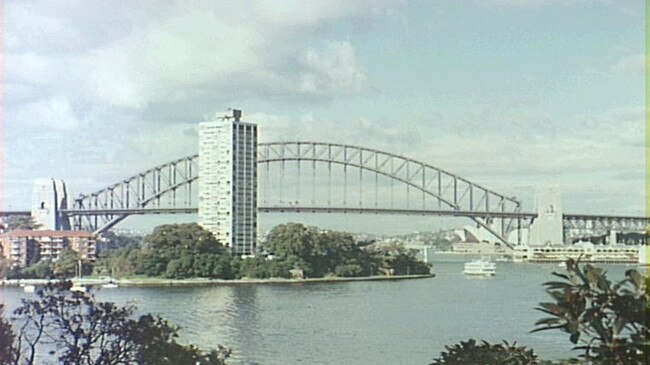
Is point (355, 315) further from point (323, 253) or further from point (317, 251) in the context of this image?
point (317, 251)

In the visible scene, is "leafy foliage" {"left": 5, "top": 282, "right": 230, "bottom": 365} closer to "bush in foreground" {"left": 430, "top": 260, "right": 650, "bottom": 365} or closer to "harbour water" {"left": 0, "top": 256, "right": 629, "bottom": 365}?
"bush in foreground" {"left": 430, "top": 260, "right": 650, "bottom": 365}

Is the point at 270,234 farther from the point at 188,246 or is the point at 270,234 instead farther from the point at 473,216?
the point at 473,216

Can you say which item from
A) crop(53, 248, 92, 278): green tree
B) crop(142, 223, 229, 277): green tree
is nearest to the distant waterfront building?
crop(142, 223, 229, 277): green tree

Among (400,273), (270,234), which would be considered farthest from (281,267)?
(400,273)

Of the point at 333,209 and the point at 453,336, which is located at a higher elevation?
the point at 333,209

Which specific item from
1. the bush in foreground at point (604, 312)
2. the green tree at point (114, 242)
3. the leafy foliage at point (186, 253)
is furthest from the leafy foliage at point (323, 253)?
the bush in foreground at point (604, 312)

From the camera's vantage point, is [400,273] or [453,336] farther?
[400,273]

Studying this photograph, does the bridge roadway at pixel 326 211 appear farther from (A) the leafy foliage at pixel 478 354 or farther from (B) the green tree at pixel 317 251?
(A) the leafy foliage at pixel 478 354
